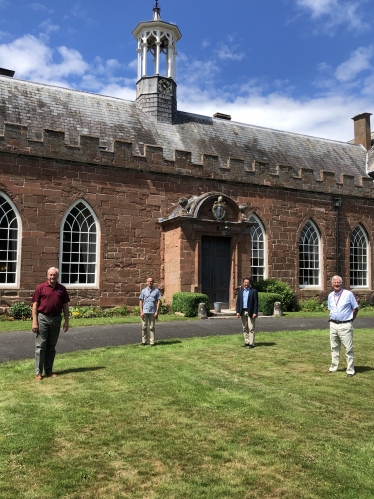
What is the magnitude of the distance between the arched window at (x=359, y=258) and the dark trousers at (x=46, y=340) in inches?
750

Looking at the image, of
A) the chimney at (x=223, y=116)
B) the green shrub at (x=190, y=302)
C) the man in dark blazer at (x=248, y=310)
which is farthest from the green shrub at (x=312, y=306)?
the chimney at (x=223, y=116)

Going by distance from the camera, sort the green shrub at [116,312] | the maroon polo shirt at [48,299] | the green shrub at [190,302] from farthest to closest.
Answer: the green shrub at [116,312], the green shrub at [190,302], the maroon polo shirt at [48,299]

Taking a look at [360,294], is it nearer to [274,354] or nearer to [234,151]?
[234,151]

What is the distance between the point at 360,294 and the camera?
2336cm

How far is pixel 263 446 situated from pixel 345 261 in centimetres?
1988

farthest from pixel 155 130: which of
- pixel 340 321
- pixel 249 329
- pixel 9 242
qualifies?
pixel 340 321

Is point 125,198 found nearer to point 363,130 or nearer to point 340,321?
point 340,321

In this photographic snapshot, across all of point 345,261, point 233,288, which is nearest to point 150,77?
point 233,288

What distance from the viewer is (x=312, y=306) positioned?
69.0 ft

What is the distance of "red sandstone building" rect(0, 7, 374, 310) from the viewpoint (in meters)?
16.9

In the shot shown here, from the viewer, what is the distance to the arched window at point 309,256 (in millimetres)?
22297

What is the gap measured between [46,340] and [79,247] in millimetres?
10183

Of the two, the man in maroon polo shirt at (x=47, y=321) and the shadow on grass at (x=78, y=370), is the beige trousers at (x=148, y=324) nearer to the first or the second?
the shadow on grass at (x=78, y=370)

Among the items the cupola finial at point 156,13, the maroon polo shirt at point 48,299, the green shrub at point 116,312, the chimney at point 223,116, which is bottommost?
the green shrub at point 116,312
